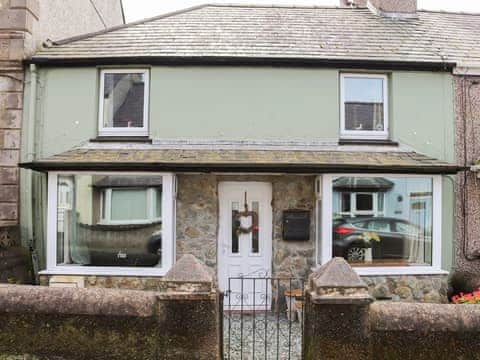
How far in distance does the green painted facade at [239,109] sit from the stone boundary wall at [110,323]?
4.72 meters

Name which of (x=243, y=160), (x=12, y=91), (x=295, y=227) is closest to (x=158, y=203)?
(x=243, y=160)

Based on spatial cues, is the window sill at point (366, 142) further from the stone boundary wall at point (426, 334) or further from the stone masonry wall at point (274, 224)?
the stone boundary wall at point (426, 334)

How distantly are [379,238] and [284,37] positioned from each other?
478cm

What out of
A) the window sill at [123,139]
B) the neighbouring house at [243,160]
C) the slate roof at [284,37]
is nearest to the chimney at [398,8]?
the slate roof at [284,37]

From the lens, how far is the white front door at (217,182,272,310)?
8.05 metres

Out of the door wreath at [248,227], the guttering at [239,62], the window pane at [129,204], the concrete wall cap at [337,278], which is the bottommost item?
the concrete wall cap at [337,278]

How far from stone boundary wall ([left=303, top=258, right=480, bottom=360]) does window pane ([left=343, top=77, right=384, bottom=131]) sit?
527cm

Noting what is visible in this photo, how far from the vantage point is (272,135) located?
8156 mm

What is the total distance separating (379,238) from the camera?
25.7 feet

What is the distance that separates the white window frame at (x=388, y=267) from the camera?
24.6 feet

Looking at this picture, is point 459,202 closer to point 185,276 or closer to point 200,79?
point 200,79

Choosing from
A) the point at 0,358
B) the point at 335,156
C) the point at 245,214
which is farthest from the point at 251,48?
the point at 0,358

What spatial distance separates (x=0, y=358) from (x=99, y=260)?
3.84 metres

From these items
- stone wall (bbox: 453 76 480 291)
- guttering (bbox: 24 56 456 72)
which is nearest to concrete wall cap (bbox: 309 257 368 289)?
guttering (bbox: 24 56 456 72)
